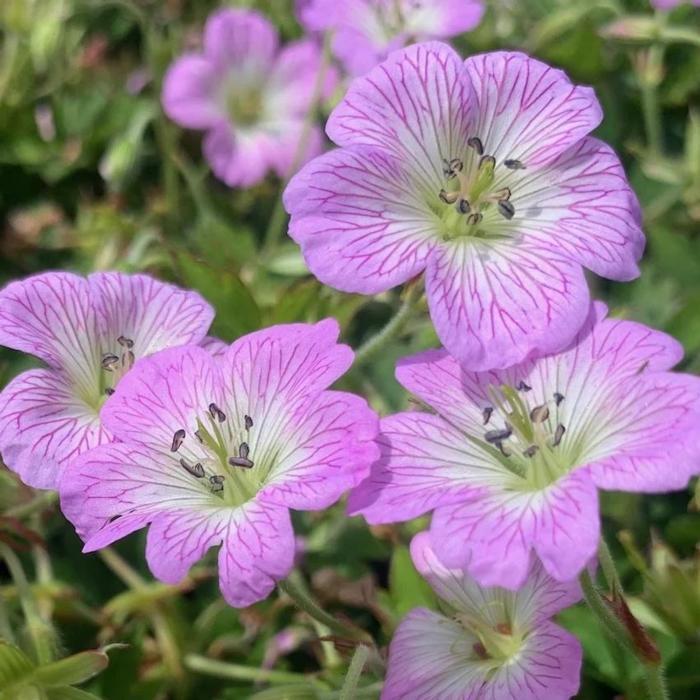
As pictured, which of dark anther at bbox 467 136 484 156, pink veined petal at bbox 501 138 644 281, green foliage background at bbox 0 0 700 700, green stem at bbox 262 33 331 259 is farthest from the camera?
green stem at bbox 262 33 331 259

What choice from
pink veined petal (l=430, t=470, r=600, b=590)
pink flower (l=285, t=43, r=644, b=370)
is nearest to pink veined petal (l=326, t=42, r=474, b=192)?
pink flower (l=285, t=43, r=644, b=370)

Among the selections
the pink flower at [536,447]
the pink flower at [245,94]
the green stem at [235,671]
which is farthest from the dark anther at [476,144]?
the pink flower at [245,94]

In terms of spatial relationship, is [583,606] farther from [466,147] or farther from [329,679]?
[466,147]

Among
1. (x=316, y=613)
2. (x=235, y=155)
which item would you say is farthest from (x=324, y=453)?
(x=235, y=155)

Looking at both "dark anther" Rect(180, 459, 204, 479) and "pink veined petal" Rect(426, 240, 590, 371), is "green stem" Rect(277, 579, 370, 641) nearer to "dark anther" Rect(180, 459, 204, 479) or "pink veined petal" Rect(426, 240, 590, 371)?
"dark anther" Rect(180, 459, 204, 479)

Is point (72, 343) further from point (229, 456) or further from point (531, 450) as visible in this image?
point (531, 450)

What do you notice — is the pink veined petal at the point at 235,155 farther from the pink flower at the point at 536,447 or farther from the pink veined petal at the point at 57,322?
the pink flower at the point at 536,447

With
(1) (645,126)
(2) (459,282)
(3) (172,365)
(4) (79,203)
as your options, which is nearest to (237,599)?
(3) (172,365)
